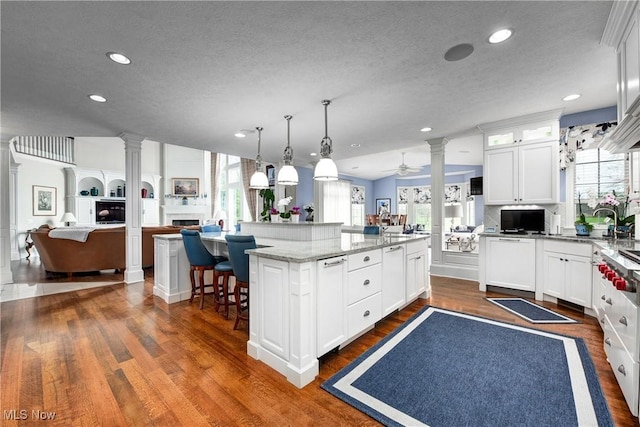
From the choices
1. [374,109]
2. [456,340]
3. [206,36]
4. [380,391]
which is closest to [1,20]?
[206,36]

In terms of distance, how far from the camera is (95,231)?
5258 millimetres

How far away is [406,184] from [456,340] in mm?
8658

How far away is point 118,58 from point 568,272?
513cm

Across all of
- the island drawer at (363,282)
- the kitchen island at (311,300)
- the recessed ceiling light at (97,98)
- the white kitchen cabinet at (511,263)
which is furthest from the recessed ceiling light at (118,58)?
the white kitchen cabinet at (511,263)

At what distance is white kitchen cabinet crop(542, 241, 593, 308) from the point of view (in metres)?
3.08

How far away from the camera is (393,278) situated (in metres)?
3.01

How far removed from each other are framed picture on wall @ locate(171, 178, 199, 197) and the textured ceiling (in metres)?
5.86

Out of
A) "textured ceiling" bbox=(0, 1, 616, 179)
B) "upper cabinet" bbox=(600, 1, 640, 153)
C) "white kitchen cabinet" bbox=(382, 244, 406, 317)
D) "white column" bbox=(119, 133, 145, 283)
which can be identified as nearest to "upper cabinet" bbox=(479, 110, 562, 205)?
"textured ceiling" bbox=(0, 1, 616, 179)


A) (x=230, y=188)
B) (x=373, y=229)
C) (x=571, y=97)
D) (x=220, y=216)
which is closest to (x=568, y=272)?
(x=571, y=97)

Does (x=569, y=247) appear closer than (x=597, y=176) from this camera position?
Yes

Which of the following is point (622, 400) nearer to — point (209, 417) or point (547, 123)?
point (209, 417)

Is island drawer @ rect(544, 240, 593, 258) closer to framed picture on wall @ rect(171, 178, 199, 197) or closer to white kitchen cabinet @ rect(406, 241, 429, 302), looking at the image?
white kitchen cabinet @ rect(406, 241, 429, 302)

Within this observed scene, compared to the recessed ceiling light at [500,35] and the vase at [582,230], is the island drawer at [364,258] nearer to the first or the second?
the recessed ceiling light at [500,35]

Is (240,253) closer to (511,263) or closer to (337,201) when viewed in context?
(511,263)
